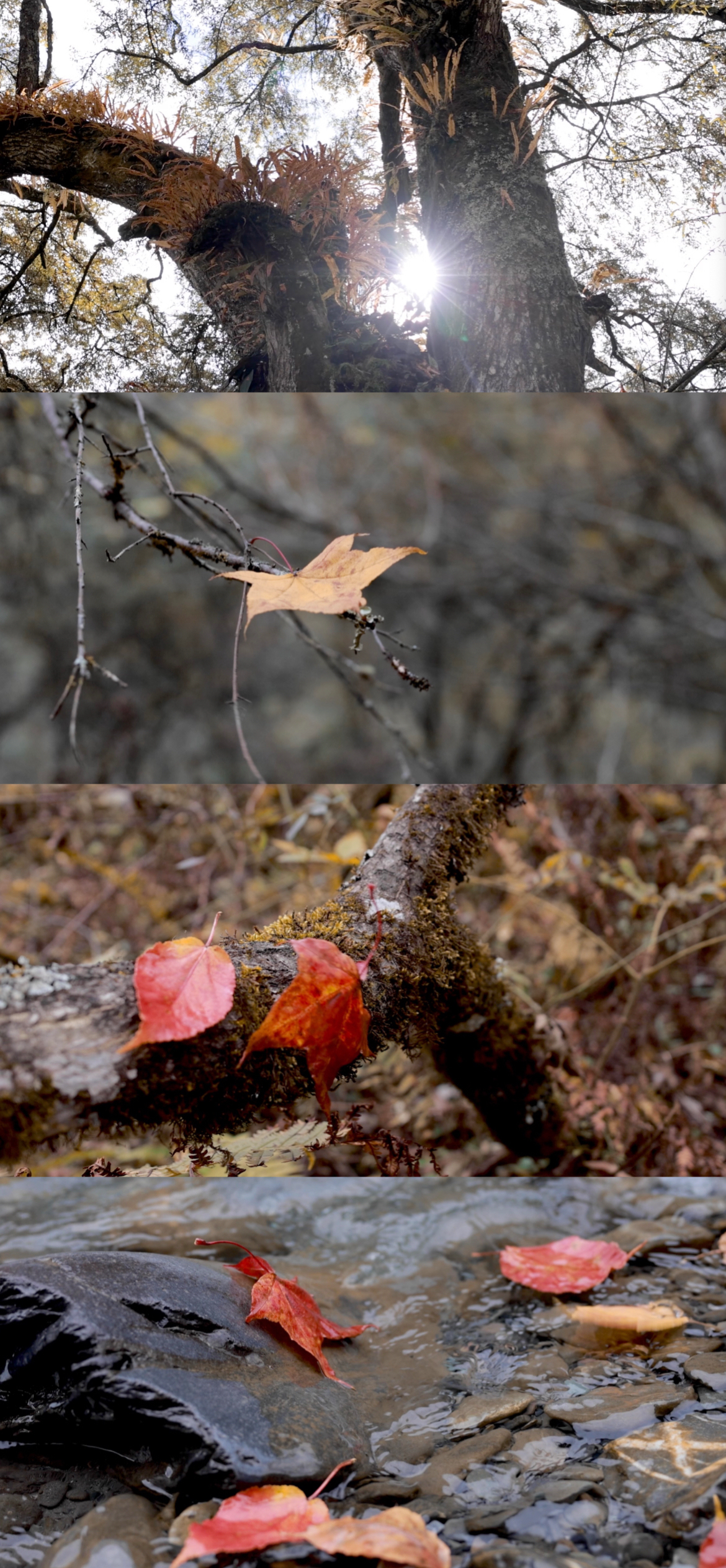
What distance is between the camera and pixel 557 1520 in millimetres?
382

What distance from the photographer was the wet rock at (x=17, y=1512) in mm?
401

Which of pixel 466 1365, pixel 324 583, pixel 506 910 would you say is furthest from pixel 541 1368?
pixel 506 910

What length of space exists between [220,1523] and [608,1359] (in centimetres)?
29

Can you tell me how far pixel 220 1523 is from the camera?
0.37 metres

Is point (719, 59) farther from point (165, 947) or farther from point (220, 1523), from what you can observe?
point (220, 1523)

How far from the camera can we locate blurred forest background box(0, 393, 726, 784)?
1.12 metres

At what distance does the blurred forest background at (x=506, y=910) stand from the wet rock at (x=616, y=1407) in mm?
411

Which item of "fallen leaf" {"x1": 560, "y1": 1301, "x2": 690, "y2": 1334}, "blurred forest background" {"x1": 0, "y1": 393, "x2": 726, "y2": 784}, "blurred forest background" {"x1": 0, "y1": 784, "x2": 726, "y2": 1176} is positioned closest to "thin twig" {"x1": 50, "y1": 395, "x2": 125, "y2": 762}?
"blurred forest background" {"x1": 0, "y1": 393, "x2": 726, "y2": 784}

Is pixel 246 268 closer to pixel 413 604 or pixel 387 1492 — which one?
pixel 413 604

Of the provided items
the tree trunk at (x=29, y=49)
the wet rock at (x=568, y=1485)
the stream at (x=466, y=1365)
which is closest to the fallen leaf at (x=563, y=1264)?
the stream at (x=466, y=1365)

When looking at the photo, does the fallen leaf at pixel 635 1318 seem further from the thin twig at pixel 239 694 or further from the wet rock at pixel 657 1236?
the thin twig at pixel 239 694

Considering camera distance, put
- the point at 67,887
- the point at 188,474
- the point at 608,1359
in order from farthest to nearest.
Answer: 1. the point at 67,887
2. the point at 188,474
3. the point at 608,1359

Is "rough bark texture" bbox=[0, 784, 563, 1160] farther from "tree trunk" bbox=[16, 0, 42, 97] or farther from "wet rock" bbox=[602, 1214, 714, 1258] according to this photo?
"tree trunk" bbox=[16, 0, 42, 97]

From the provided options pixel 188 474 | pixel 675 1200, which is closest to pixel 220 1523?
pixel 675 1200
